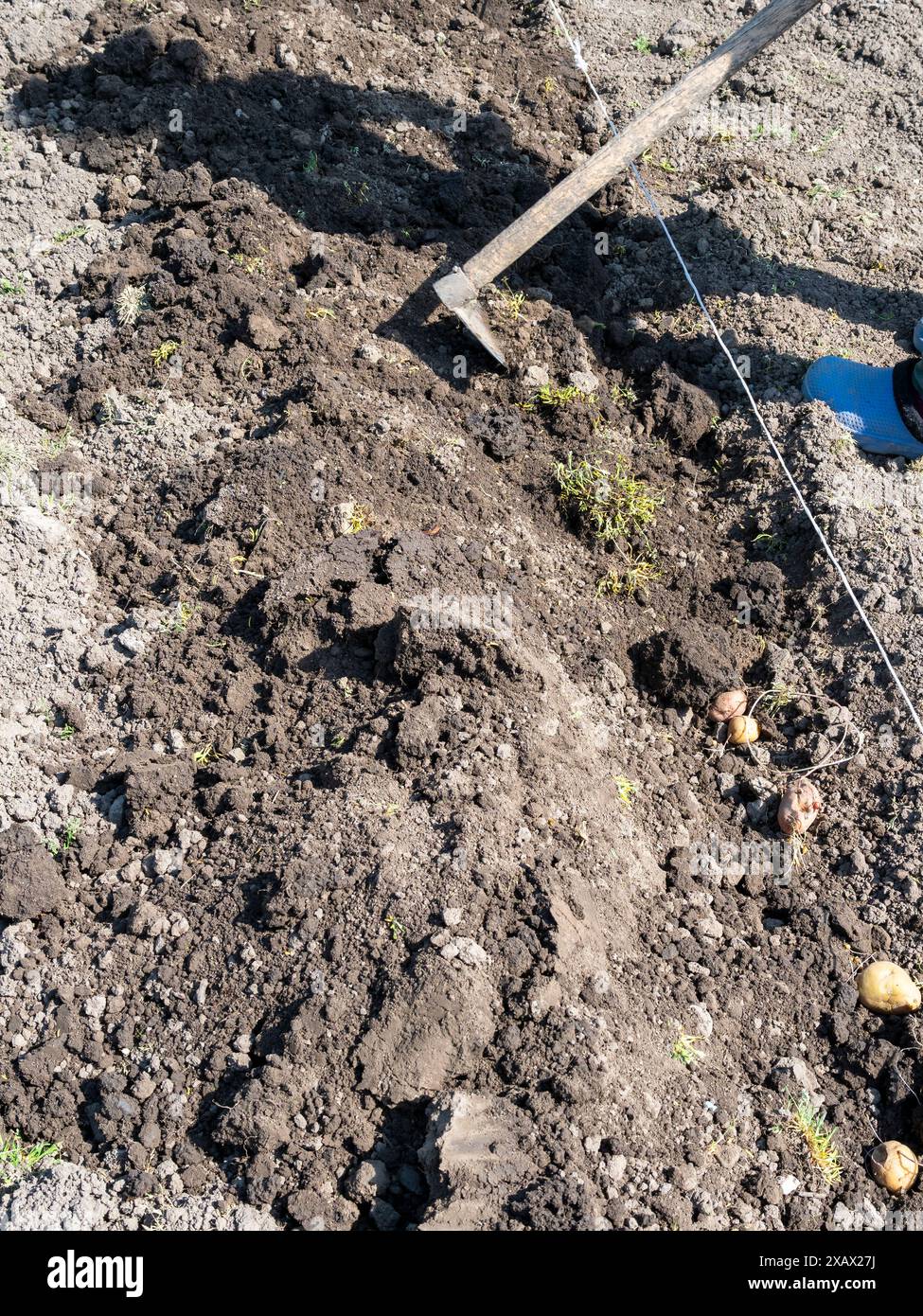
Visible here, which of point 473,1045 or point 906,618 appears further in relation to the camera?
point 906,618

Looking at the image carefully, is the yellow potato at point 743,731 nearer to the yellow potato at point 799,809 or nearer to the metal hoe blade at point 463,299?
the yellow potato at point 799,809

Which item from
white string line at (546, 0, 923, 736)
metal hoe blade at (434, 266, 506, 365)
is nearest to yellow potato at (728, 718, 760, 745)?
white string line at (546, 0, 923, 736)

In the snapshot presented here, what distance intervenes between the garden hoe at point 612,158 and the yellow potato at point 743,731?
1.92 meters

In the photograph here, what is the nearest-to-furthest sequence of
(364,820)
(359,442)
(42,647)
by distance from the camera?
(364,820) < (42,647) < (359,442)

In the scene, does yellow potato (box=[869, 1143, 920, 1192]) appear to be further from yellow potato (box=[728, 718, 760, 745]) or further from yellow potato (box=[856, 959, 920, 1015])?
yellow potato (box=[728, 718, 760, 745])

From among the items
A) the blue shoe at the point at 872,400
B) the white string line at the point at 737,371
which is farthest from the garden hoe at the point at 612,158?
the blue shoe at the point at 872,400

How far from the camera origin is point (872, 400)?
4375 mm

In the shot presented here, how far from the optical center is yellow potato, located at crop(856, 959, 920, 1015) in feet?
9.89

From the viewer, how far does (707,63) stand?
4.14 metres

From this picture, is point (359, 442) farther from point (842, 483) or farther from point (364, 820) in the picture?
point (842, 483)

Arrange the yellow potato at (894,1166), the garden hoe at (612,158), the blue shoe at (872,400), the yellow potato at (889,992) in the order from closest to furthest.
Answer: the yellow potato at (894,1166)
the yellow potato at (889,992)
the garden hoe at (612,158)
the blue shoe at (872,400)

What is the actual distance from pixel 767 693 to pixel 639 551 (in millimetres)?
798

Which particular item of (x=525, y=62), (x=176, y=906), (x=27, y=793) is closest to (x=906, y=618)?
(x=176, y=906)

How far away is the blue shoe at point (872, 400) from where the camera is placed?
4.28 meters
